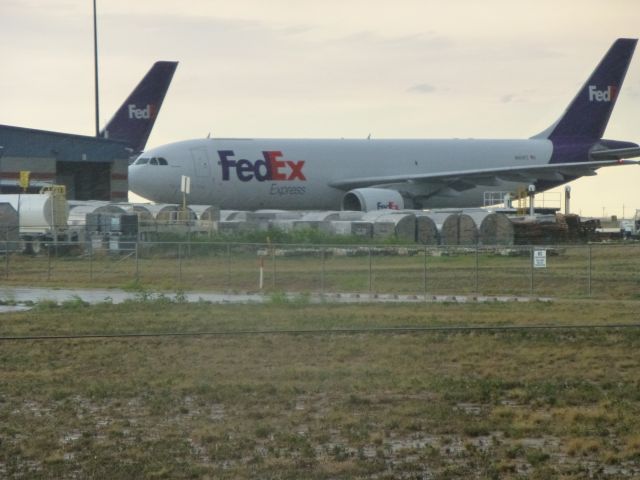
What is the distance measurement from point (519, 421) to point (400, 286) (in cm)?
2388

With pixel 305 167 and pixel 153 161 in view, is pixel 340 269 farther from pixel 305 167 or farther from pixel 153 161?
pixel 305 167

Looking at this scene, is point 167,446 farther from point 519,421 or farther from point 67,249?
point 67,249

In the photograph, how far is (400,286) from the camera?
39.7 m

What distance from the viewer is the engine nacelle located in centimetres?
6481

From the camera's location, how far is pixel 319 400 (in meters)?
17.8

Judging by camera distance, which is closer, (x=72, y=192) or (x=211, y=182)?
(x=211, y=182)

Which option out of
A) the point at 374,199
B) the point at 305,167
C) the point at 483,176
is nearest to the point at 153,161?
the point at 305,167

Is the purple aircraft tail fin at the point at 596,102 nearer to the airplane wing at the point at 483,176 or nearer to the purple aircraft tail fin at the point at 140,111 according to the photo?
the airplane wing at the point at 483,176

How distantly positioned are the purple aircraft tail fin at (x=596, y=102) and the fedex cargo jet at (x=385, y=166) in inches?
2.2

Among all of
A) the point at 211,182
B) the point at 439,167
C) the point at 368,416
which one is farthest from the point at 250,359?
the point at 439,167

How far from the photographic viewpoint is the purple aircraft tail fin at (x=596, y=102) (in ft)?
251

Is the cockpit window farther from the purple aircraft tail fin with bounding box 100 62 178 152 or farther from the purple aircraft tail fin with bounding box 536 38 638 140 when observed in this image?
the purple aircraft tail fin with bounding box 100 62 178 152

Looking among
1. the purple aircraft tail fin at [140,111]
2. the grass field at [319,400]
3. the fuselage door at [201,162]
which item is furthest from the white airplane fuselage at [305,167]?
the grass field at [319,400]

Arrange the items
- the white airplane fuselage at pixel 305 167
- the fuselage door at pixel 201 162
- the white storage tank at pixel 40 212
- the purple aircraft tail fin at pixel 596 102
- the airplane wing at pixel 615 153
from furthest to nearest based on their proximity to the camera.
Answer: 1. the purple aircraft tail fin at pixel 596 102
2. the airplane wing at pixel 615 153
3. the white airplane fuselage at pixel 305 167
4. the fuselage door at pixel 201 162
5. the white storage tank at pixel 40 212
